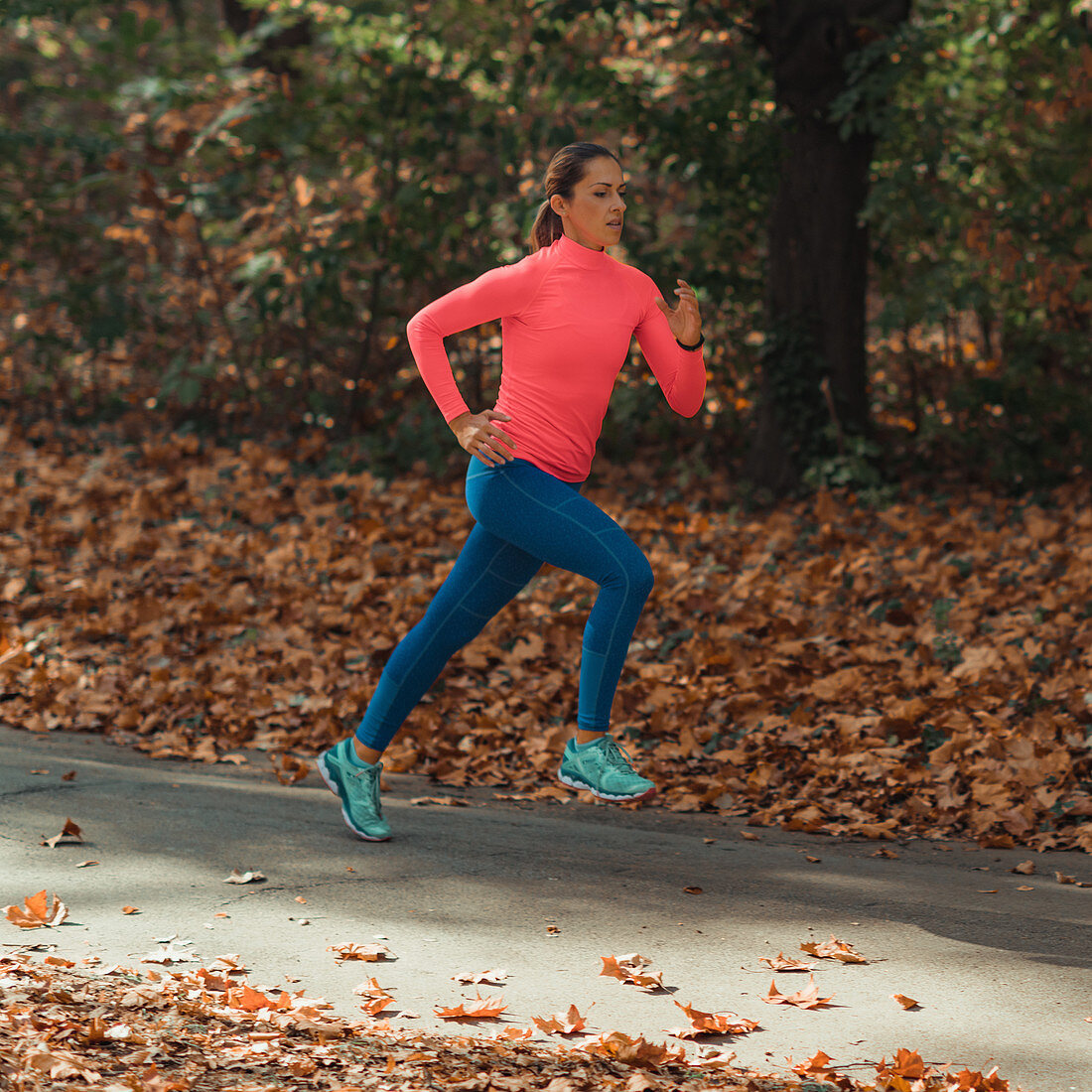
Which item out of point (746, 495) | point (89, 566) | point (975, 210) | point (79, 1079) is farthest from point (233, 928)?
point (975, 210)

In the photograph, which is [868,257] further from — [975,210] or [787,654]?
[787,654]

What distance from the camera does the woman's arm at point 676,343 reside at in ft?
12.1

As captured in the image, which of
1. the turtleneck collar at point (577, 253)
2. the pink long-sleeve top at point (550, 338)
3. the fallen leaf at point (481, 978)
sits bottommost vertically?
the fallen leaf at point (481, 978)

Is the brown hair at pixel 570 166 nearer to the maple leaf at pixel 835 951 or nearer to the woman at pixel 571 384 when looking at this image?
the woman at pixel 571 384

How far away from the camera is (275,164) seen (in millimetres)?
11094

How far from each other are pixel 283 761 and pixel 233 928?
2012 mm

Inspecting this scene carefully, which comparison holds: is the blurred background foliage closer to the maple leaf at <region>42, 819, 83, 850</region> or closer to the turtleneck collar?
the turtleneck collar

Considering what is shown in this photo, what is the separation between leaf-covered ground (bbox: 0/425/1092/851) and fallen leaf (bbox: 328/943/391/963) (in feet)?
6.54

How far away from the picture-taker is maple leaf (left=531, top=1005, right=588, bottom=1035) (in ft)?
8.98

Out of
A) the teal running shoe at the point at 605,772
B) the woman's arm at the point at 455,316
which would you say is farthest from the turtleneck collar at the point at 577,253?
the teal running shoe at the point at 605,772

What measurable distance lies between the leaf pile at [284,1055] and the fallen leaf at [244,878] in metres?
0.79

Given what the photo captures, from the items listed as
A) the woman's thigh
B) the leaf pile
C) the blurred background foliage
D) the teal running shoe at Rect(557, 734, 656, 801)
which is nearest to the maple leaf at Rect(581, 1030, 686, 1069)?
the leaf pile

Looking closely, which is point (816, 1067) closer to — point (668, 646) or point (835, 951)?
point (835, 951)

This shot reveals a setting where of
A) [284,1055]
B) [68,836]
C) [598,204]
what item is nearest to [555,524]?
[598,204]
